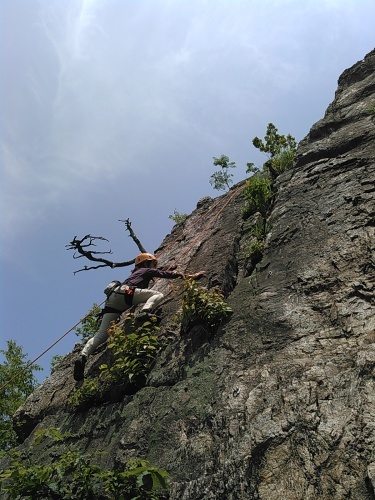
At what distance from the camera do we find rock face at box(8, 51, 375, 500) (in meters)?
3.93

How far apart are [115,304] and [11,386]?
36.9 feet

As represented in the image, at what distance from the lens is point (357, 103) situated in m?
10.0

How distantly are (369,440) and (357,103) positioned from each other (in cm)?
816

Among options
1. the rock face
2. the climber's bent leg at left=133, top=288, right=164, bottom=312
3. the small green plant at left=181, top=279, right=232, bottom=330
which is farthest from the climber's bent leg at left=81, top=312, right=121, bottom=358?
the small green plant at left=181, top=279, right=232, bottom=330

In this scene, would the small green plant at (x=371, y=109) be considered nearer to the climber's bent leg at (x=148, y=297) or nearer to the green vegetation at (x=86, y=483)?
the climber's bent leg at (x=148, y=297)

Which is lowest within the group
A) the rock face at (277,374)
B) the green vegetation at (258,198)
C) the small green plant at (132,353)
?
the rock face at (277,374)

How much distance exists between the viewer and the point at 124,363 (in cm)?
641

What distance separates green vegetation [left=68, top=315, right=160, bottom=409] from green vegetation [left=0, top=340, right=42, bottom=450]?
857 cm

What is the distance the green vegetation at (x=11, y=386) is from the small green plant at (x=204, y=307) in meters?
10.1

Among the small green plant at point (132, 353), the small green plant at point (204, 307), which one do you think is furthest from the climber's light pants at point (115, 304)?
the small green plant at point (204, 307)

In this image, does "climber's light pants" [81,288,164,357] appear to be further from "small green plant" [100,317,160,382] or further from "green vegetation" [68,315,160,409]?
"small green plant" [100,317,160,382]

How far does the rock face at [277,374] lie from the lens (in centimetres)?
393

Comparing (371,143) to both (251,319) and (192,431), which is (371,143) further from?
(192,431)

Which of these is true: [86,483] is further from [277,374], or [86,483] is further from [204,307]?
[204,307]
